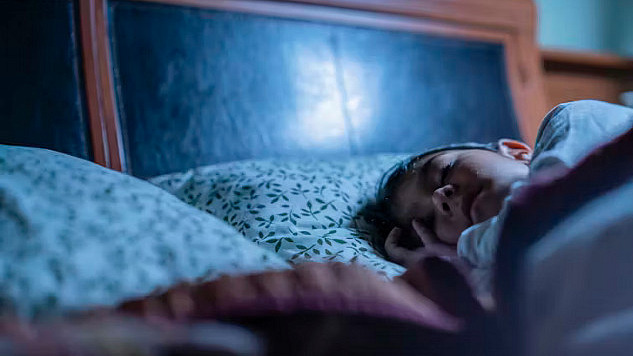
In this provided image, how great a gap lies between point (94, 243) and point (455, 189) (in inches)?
19.1

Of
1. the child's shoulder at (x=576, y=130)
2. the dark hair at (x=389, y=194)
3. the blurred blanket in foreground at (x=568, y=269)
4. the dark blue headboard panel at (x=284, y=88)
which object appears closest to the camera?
the blurred blanket in foreground at (x=568, y=269)

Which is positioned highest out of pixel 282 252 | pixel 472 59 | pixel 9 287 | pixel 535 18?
pixel 535 18

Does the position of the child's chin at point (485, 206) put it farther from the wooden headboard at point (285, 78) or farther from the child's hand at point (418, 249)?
the wooden headboard at point (285, 78)

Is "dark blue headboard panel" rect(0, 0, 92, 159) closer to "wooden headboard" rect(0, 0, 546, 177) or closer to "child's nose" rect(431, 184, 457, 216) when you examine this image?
"wooden headboard" rect(0, 0, 546, 177)

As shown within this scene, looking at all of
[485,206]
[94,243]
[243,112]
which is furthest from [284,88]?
[94,243]

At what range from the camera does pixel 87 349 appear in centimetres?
27

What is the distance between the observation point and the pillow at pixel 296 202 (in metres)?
0.69

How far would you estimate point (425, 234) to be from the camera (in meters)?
0.74

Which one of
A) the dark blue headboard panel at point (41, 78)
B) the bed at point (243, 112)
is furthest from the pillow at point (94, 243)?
the dark blue headboard panel at point (41, 78)

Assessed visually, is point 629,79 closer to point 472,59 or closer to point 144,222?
point 472,59

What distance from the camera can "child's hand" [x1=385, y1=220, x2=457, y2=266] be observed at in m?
0.69

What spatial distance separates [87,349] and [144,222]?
23 cm

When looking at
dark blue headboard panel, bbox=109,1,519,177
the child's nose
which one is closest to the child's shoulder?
the child's nose

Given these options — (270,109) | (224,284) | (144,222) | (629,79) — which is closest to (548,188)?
(224,284)
